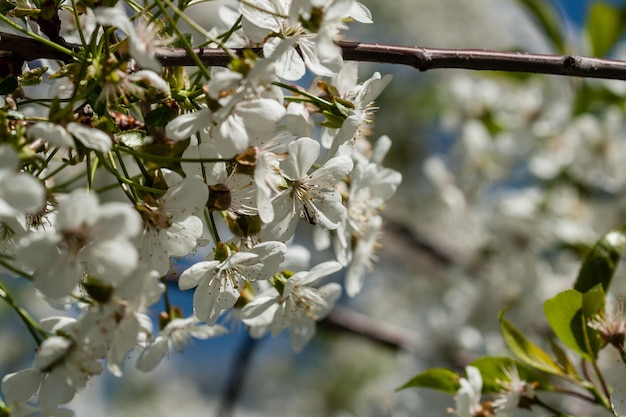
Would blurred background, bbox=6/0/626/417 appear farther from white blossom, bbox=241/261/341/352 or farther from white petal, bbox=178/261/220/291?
white petal, bbox=178/261/220/291

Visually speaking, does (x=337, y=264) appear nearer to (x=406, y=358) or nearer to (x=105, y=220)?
(x=105, y=220)

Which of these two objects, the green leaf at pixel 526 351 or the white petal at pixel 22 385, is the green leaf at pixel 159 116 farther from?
the green leaf at pixel 526 351

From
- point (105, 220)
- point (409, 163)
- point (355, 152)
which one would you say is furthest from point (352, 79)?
point (409, 163)

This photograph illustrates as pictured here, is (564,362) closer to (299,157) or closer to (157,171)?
(299,157)

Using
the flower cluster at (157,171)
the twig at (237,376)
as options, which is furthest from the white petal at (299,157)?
the twig at (237,376)

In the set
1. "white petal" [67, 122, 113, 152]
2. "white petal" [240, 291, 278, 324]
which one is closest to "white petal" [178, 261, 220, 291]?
"white petal" [240, 291, 278, 324]
